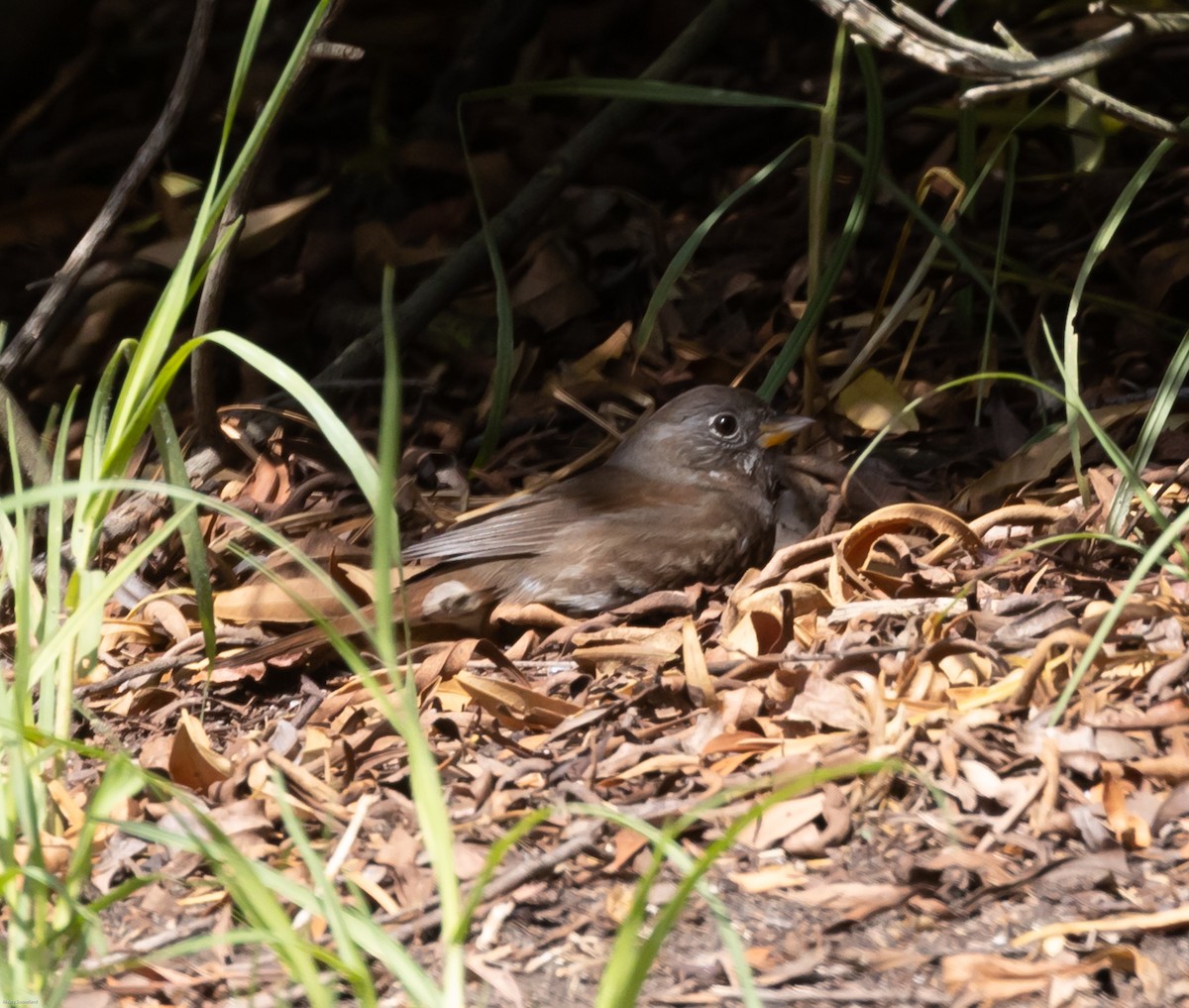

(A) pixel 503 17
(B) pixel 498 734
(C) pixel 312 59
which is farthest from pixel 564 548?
(A) pixel 503 17

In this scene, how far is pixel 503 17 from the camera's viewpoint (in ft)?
23.1

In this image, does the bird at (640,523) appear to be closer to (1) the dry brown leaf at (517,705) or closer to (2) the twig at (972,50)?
(1) the dry brown leaf at (517,705)

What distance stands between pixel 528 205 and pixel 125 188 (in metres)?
1.84

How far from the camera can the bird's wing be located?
4.85 meters

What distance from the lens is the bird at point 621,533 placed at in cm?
486

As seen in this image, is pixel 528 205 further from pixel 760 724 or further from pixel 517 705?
pixel 760 724

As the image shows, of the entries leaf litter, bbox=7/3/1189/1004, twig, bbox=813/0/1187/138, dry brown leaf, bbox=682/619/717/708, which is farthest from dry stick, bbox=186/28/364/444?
dry brown leaf, bbox=682/619/717/708

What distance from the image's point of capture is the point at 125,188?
437cm

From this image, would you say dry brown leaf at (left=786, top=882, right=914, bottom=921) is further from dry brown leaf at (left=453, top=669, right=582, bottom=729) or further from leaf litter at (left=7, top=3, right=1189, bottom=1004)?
dry brown leaf at (left=453, top=669, right=582, bottom=729)

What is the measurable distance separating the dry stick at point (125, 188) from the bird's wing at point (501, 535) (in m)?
1.27

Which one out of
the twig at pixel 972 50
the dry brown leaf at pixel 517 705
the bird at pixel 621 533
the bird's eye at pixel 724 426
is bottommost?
the bird at pixel 621 533

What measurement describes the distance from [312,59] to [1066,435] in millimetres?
2500

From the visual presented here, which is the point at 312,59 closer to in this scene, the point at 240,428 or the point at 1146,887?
the point at 240,428

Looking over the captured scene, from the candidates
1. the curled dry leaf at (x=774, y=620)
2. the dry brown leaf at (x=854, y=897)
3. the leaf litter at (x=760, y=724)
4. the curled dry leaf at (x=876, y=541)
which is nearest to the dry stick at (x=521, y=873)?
the leaf litter at (x=760, y=724)
